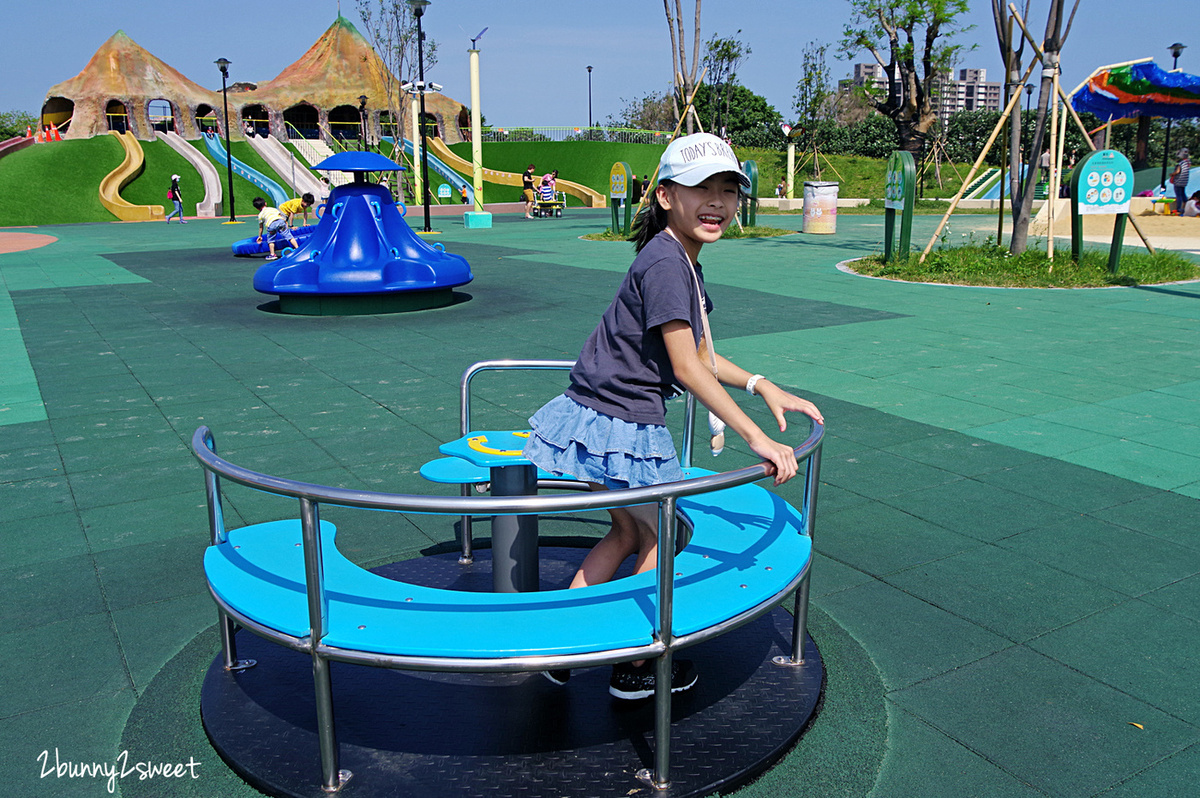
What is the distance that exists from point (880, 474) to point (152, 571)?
11.6 ft

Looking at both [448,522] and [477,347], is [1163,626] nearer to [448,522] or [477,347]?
[448,522]

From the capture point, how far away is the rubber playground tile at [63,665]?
111 inches

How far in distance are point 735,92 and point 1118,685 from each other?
84.6 metres

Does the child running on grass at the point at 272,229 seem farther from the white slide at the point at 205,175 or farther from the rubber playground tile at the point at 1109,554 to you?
A: the white slide at the point at 205,175

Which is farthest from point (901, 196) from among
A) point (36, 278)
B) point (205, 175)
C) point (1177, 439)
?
point (205, 175)

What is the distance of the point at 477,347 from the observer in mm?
8648

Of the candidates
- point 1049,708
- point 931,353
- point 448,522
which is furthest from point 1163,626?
point 931,353

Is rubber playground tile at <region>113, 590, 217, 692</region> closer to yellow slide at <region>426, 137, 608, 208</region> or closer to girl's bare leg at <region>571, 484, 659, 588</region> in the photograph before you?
girl's bare leg at <region>571, 484, 659, 588</region>

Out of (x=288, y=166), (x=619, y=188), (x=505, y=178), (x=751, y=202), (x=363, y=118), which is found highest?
(x=363, y=118)

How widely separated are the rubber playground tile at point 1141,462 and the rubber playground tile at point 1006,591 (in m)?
1.48

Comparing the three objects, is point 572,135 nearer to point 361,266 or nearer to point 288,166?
point 288,166

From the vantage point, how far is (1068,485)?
4695mm

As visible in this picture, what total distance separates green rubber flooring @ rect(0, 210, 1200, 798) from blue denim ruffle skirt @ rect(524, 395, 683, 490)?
877 millimetres

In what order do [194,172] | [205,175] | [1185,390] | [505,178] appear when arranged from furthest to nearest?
[505,178] → [194,172] → [205,175] → [1185,390]
